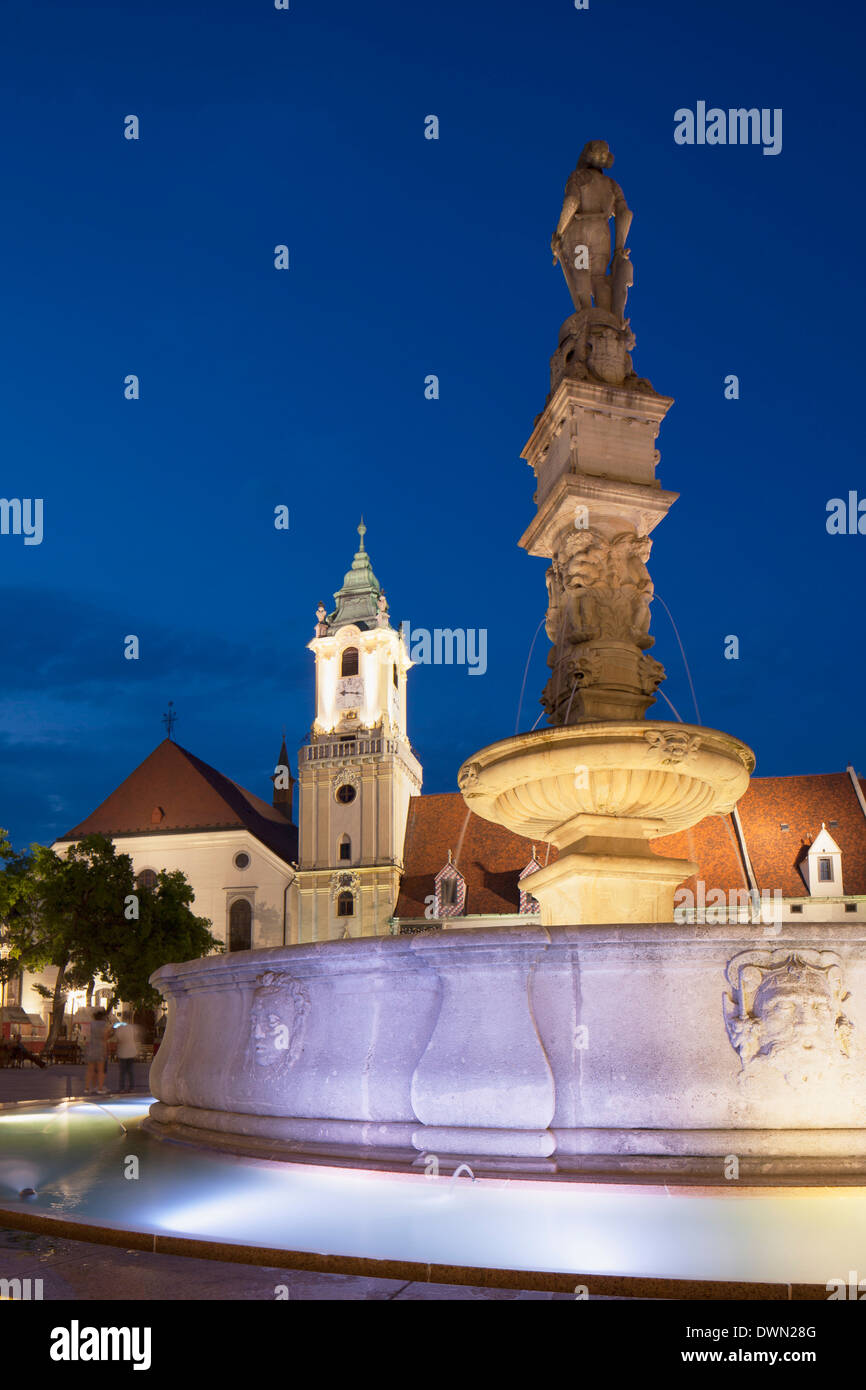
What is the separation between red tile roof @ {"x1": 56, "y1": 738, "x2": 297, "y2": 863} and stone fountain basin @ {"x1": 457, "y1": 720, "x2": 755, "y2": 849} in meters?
49.7

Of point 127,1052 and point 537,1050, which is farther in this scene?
point 127,1052

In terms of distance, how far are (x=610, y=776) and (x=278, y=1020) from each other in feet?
12.7

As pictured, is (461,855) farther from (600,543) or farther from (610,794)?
(610,794)

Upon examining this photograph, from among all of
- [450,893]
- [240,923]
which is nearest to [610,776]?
[450,893]

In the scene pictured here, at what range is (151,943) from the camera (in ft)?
119

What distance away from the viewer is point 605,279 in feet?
38.8

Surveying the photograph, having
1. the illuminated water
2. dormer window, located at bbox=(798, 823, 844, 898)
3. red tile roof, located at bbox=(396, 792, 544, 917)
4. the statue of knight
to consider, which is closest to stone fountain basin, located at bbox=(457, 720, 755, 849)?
the illuminated water

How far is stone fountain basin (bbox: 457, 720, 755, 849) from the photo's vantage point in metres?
8.80

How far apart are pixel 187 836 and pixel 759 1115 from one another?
182 ft

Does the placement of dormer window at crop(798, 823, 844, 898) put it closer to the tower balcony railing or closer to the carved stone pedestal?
the tower balcony railing

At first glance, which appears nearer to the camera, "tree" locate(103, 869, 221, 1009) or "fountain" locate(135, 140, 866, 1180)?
"fountain" locate(135, 140, 866, 1180)
